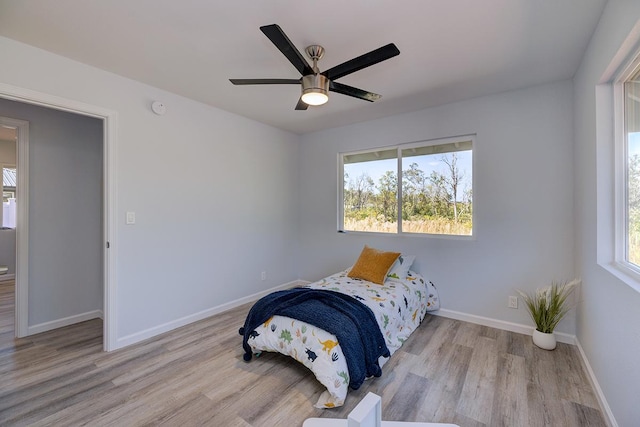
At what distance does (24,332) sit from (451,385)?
13.3 ft

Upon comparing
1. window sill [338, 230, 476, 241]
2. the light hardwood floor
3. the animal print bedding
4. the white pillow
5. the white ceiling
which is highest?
the white ceiling

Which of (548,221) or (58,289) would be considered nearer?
(548,221)

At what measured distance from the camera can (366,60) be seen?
1.77 m

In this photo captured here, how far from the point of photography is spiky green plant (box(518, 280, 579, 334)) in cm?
255

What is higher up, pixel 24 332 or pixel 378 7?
pixel 378 7

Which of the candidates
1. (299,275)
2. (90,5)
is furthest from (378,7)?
(299,275)

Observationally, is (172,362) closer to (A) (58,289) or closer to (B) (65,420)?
(B) (65,420)

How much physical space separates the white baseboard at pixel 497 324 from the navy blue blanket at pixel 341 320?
140 centimetres

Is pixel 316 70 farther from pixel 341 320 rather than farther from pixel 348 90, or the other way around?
pixel 341 320

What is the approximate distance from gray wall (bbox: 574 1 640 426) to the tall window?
0.39 feet

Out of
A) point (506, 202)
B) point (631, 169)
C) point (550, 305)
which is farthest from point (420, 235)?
point (631, 169)

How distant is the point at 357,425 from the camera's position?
0.65 metres

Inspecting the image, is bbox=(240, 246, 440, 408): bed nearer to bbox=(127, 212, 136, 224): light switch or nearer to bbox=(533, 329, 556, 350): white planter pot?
bbox=(533, 329, 556, 350): white planter pot

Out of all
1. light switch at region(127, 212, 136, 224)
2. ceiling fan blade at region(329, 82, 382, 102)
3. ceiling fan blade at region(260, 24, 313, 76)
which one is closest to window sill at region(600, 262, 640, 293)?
ceiling fan blade at region(329, 82, 382, 102)
